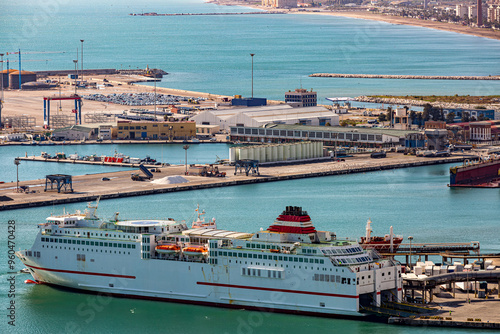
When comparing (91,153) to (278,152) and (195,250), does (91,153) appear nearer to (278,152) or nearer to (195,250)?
(278,152)

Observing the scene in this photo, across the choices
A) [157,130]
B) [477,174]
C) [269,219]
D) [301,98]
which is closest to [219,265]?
[269,219]

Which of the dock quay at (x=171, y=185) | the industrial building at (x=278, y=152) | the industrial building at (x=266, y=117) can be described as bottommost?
the dock quay at (x=171, y=185)

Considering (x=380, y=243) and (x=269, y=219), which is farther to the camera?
(x=269, y=219)

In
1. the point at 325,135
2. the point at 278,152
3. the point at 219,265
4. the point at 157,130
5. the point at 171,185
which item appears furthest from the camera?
the point at 157,130

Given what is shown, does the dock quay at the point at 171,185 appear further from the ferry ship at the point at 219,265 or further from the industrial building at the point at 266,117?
the ferry ship at the point at 219,265

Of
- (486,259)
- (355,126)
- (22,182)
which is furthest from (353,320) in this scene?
(355,126)

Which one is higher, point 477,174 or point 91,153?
point 91,153

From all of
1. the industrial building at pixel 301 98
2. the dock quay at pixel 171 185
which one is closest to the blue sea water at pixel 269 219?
the dock quay at pixel 171 185
